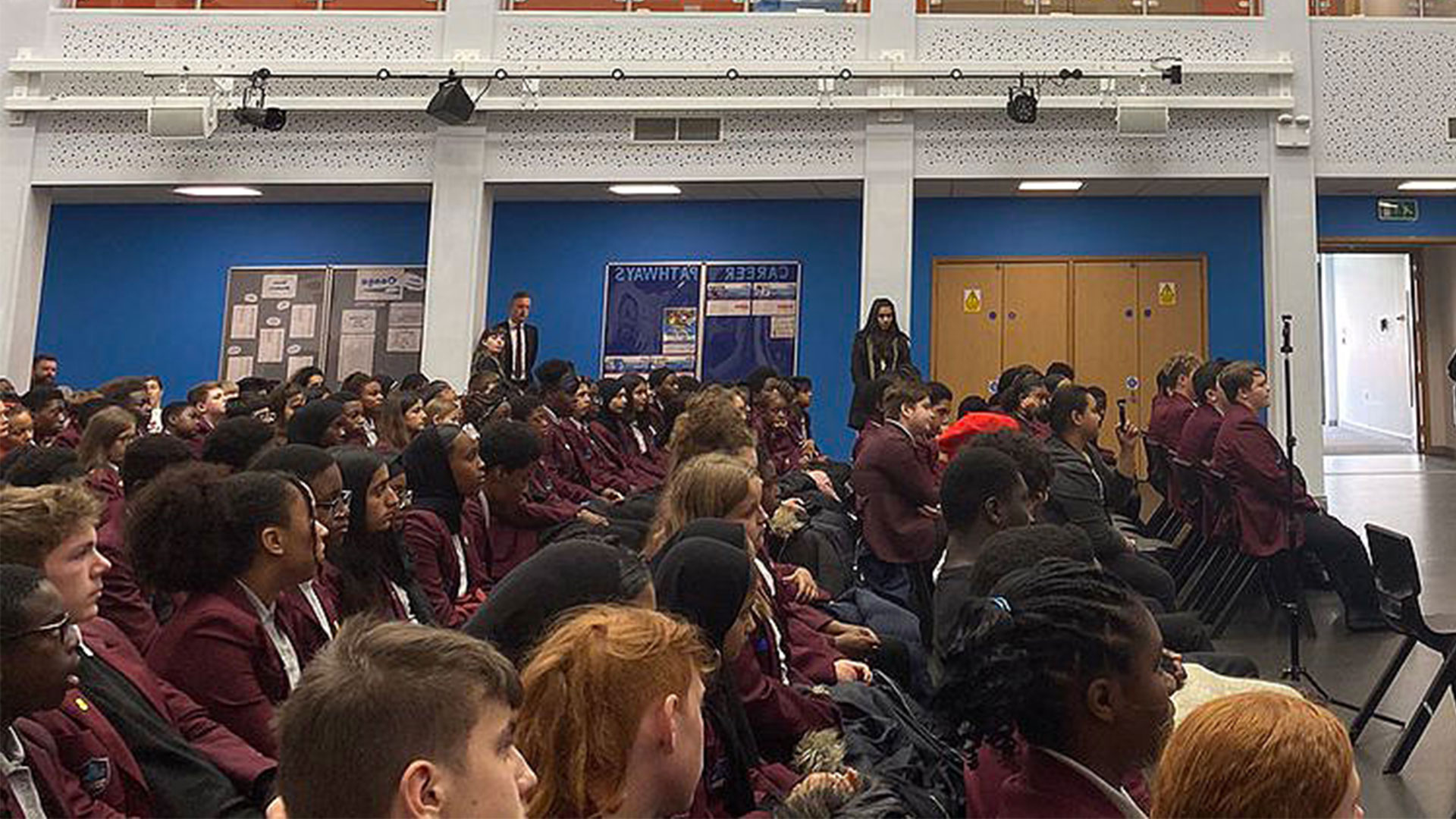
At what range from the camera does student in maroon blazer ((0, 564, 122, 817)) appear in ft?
4.59

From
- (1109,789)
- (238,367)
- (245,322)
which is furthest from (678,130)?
(1109,789)

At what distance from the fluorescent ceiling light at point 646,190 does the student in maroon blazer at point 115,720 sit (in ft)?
24.8

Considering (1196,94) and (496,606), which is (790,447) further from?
(496,606)

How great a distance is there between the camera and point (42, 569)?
181cm

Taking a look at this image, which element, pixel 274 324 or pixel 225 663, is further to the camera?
pixel 274 324

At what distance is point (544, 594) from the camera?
67.8 inches

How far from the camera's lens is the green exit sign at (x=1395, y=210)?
30.0 feet

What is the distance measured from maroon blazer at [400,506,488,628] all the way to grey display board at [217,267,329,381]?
297 inches

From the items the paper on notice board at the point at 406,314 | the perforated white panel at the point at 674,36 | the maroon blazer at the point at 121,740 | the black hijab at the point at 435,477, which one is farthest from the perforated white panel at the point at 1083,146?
the maroon blazer at the point at 121,740

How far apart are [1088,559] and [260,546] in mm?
1862

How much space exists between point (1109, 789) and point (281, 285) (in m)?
10.4

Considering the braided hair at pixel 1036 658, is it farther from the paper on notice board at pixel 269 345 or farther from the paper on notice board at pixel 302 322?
the paper on notice board at pixel 269 345

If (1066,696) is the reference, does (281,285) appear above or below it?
above

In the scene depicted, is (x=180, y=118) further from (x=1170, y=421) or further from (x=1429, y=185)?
(x=1429, y=185)
